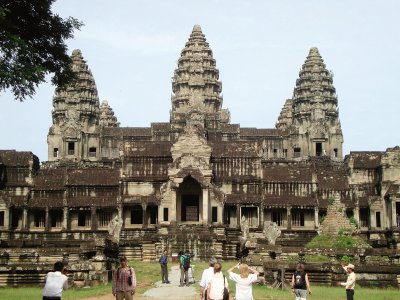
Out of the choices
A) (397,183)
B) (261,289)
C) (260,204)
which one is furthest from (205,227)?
(261,289)

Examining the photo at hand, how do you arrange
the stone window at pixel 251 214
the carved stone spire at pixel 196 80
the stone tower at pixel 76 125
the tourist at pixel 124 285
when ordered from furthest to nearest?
the carved stone spire at pixel 196 80 → the stone tower at pixel 76 125 → the stone window at pixel 251 214 → the tourist at pixel 124 285

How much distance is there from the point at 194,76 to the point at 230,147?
1262 inches

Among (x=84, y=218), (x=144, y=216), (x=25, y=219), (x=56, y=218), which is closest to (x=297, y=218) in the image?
(x=144, y=216)

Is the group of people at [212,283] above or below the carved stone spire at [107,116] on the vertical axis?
below

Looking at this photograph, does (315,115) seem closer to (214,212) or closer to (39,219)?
(214,212)

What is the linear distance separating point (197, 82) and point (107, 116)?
2373cm

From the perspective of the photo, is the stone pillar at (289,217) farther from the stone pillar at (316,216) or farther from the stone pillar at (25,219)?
the stone pillar at (25,219)

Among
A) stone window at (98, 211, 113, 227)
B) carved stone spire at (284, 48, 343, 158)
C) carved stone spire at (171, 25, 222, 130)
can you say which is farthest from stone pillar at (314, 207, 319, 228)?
carved stone spire at (171, 25, 222, 130)

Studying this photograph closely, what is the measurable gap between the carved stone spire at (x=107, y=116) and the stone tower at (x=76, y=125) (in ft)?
59.9

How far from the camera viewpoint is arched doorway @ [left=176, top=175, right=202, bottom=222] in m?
55.7

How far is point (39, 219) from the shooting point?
60.3 metres

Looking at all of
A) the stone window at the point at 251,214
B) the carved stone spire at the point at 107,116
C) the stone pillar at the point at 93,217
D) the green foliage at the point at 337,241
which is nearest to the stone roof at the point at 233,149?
the stone window at the point at 251,214

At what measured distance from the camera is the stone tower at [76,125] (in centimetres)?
8306

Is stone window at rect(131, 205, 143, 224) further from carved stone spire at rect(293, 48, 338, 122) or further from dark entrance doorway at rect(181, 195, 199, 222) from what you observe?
carved stone spire at rect(293, 48, 338, 122)
